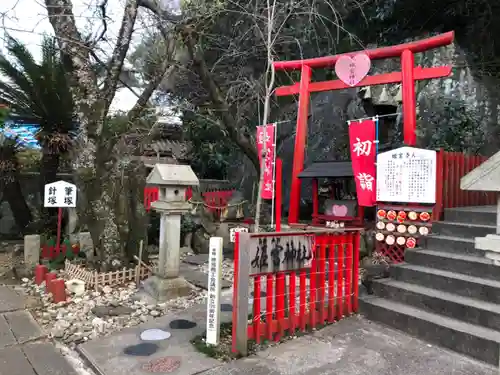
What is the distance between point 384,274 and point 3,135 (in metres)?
11.2

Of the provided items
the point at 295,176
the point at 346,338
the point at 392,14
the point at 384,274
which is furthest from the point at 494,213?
the point at 392,14

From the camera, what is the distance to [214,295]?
429 cm

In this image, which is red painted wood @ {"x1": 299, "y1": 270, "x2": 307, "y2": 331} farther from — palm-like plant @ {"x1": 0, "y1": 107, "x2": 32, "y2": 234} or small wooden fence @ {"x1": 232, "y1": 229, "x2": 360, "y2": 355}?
palm-like plant @ {"x1": 0, "y1": 107, "x2": 32, "y2": 234}

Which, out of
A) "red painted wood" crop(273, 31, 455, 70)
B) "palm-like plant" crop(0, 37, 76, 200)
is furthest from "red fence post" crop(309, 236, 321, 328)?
"palm-like plant" crop(0, 37, 76, 200)

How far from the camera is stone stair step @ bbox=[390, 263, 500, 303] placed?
451 centimetres

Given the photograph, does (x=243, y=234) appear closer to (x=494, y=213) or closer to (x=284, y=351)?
(x=284, y=351)

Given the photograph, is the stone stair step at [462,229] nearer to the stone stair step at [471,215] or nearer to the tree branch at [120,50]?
the stone stair step at [471,215]

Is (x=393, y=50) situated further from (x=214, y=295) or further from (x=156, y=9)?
(x=214, y=295)

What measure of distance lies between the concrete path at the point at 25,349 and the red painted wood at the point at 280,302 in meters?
2.27

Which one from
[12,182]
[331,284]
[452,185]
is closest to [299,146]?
[452,185]

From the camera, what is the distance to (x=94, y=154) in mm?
7176

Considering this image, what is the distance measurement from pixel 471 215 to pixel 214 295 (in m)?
4.24

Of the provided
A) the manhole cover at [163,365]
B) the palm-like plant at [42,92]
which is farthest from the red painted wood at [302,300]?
the palm-like plant at [42,92]

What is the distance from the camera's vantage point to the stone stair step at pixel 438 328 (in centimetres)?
396
